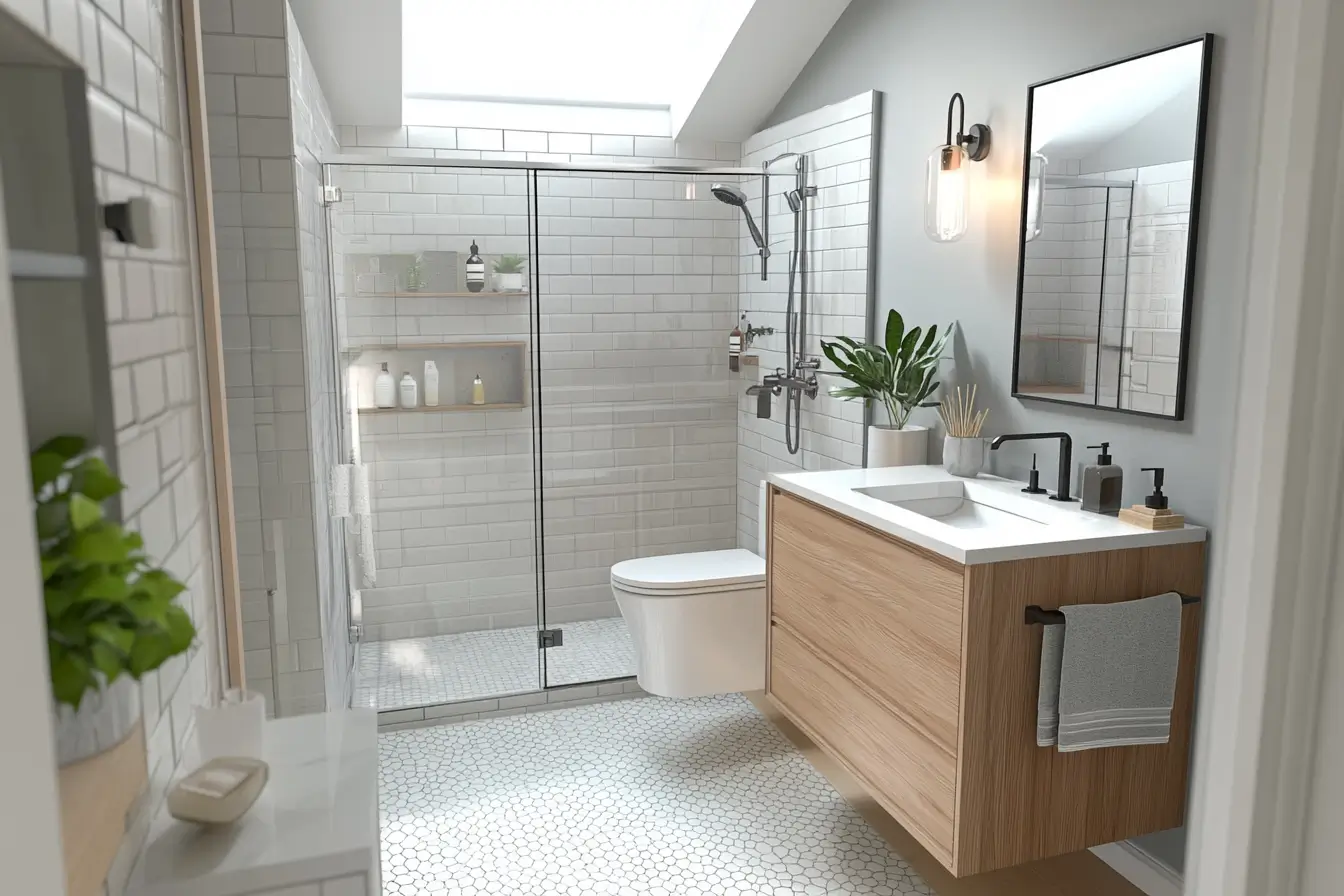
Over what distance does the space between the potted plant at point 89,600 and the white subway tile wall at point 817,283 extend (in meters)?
2.85

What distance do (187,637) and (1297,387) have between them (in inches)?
41.7

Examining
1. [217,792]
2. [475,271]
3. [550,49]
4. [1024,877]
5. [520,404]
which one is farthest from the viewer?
[550,49]

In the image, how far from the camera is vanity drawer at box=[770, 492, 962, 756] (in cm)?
209

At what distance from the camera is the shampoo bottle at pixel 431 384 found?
11.5 feet

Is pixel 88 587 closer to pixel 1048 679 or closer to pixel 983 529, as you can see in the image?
pixel 1048 679

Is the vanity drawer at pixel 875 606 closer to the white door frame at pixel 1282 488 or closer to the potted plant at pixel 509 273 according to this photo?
the white door frame at pixel 1282 488

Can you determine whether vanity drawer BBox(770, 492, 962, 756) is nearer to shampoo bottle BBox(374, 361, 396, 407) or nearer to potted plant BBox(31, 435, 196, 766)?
shampoo bottle BBox(374, 361, 396, 407)

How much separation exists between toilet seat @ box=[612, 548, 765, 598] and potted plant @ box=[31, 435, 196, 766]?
2.49 m

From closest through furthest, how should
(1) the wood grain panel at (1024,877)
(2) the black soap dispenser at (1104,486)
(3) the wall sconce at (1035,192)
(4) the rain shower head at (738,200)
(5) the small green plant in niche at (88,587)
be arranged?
(5) the small green plant in niche at (88,587)
(2) the black soap dispenser at (1104,486)
(1) the wood grain panel at (1024,877)
(3) the wall sconce at (1035,192)
(4) the rain shower head at (738,200)

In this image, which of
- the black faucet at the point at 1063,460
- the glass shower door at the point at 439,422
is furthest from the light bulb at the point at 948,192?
the glass shower door at the point at 439,422

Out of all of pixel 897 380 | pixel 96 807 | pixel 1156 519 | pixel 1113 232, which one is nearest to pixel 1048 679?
pixel 1156 519

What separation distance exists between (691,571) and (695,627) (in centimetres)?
20

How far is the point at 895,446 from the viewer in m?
3.10

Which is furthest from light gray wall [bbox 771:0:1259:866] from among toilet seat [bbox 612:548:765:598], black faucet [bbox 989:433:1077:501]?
toilet seat [bbox 612:548:765:598]
